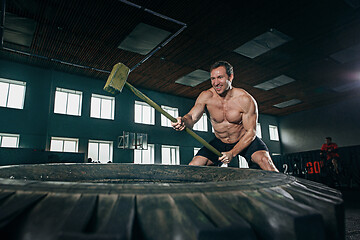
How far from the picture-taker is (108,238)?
0.83 feet

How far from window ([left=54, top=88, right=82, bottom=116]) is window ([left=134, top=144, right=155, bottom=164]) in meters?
2.41

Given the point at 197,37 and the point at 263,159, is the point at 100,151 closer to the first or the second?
the point at 197,37

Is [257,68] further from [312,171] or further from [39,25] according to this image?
[39,25]

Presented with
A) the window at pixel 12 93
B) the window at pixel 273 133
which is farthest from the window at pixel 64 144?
the window at pixel 273 133

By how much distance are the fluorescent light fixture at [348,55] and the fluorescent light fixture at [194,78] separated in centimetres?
356

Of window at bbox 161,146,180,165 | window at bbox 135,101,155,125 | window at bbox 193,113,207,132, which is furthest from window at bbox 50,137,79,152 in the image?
window at bbox 193,113,207,132

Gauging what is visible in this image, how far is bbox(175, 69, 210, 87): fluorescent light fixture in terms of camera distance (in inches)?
281

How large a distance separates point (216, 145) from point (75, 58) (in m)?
5.47

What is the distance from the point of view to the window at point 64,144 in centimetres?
689

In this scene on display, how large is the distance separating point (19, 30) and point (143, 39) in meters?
2.70

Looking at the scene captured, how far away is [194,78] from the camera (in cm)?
759

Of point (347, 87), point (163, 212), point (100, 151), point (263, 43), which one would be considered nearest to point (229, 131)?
point (163, 212)

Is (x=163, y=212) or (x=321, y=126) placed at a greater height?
(x=321, y=126)

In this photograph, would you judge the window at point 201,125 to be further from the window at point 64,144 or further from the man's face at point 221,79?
the man's face at point 221,79
